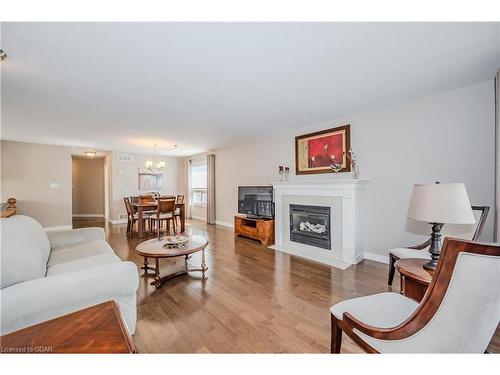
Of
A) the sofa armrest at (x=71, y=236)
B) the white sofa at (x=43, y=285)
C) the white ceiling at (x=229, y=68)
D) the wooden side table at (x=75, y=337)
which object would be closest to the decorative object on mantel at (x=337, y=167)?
the white ceiling at (x=229, y=68)

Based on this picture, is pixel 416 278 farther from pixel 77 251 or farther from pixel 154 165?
pixel 154 165

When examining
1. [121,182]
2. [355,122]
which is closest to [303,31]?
[355,122]

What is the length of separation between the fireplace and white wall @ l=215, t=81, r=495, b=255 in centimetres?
56

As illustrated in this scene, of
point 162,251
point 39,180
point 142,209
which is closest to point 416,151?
point 162,251

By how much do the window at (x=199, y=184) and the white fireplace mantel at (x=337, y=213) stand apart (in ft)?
12.8

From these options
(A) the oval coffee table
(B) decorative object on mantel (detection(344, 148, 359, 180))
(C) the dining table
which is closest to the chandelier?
(C) the dining table

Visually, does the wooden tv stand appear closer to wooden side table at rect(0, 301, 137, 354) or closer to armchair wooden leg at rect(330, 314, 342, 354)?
armchair wooden leg at rect(330, 314, 342, 354)

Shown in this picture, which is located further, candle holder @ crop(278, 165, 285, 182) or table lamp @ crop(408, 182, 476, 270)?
candle holder @ crop(278, 165, 285, 182)

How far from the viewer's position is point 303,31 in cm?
149

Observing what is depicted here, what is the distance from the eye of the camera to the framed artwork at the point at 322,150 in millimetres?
3410

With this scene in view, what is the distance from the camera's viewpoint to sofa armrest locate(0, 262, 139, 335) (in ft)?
3.81

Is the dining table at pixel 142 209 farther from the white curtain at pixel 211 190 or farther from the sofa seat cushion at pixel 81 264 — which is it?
the sofa seat cushion at pixel 81 264

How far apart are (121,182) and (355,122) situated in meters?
6.69

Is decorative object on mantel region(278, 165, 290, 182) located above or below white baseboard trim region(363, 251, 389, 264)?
above
